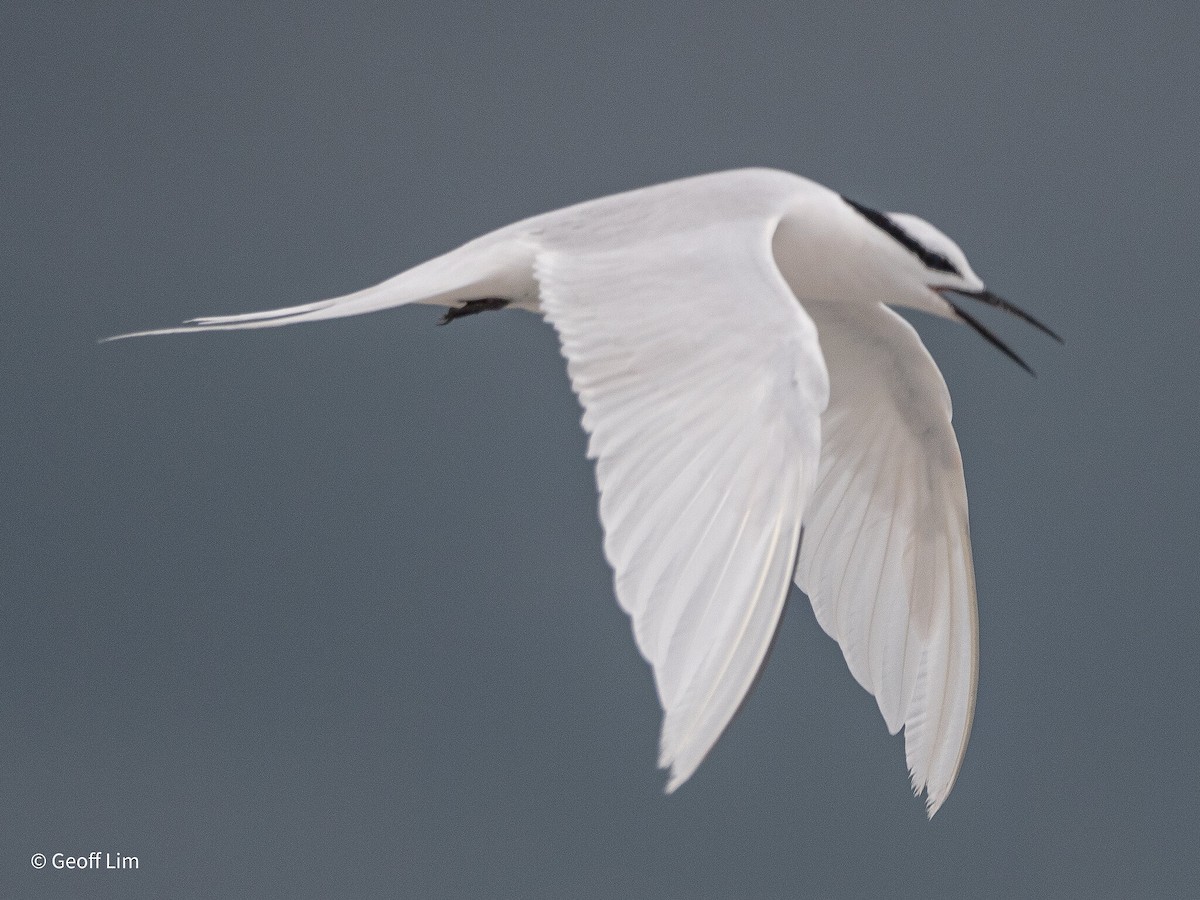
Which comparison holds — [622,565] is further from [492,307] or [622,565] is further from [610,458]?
[492,307]

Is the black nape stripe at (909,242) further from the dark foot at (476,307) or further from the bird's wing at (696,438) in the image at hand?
the dark foot at (476,307)

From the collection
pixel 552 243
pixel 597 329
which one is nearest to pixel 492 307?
pixel 552 243

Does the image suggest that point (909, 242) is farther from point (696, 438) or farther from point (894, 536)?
point (696, 438)

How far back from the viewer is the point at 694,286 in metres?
3.04

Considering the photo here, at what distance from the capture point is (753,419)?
8.91 ft

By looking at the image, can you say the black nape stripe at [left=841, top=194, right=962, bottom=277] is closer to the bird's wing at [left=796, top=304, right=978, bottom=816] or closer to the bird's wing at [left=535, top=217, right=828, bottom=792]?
the bird's wing at [left=796, top=304, right=978, bottom=816]

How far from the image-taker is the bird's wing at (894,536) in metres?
3.91

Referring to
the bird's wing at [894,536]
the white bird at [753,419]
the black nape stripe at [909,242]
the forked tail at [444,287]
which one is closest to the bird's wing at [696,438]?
the white bird at [753,419]

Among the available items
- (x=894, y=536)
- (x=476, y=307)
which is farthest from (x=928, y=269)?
(x=476, y=307)

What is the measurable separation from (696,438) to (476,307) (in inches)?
47.0

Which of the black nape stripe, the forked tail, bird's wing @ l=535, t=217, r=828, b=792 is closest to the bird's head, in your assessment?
the black nape stripe

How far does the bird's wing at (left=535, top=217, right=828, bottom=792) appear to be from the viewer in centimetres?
237

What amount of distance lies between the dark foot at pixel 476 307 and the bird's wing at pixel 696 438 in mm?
511

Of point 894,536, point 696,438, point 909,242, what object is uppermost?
point 909,242
